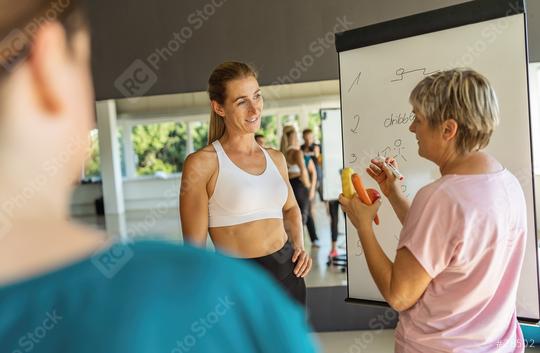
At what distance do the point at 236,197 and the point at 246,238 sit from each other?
0.53 ft

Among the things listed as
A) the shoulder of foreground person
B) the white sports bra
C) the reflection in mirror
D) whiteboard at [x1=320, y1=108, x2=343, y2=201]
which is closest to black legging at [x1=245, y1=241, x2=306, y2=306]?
the white sports bra

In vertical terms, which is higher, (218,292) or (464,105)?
(464,105)

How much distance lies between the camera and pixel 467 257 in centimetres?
107

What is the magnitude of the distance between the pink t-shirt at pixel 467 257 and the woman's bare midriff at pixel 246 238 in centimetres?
65

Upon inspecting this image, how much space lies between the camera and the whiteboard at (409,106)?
1.67 meters

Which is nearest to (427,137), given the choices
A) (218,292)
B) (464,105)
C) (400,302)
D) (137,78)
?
(464,105)

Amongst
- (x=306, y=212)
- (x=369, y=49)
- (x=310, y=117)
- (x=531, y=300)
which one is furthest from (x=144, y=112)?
(x=531, y=300)

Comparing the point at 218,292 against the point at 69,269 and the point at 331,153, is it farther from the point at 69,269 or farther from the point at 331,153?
the point at 331,153

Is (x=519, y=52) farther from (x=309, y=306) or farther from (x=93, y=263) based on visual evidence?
(x=309, y=306)

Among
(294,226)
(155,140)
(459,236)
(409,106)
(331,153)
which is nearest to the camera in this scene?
(459,236)

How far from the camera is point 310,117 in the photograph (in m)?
9.99

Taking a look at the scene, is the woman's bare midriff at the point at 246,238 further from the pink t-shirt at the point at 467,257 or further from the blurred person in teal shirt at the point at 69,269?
the blurred person in teal shirt at the point at 69,269

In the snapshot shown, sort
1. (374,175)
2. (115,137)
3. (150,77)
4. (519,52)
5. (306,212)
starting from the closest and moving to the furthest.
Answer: (374,175)
(519,52)
(150,77)
(306,212)
(115,137)

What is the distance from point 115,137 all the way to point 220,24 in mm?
7508
